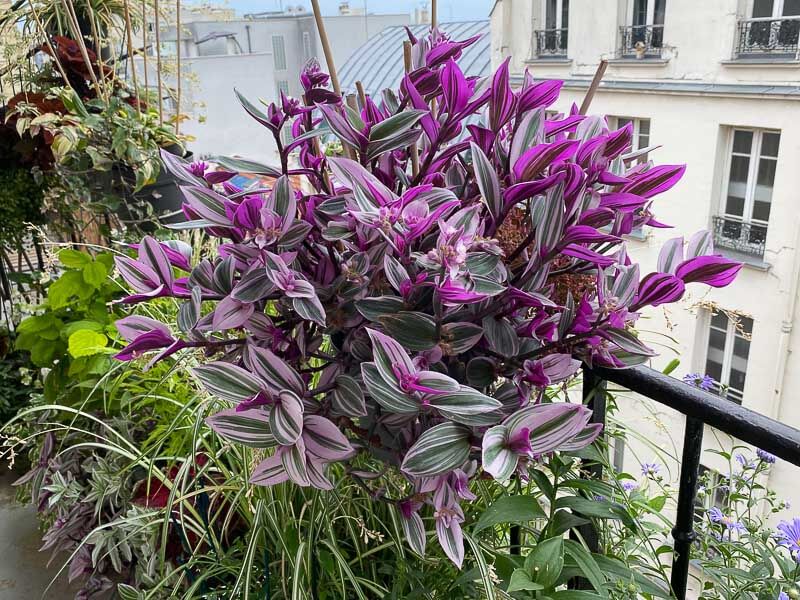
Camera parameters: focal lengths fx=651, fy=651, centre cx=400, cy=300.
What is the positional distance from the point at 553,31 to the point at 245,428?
4.66m

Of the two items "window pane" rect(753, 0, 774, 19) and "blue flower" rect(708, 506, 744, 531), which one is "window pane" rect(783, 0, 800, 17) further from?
"blue flower" rect(708, 506, 744, 531)

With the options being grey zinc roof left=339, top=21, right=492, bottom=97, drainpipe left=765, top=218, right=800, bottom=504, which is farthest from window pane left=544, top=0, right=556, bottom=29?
drainpipe left=765, top=218, right=800, bottom=504

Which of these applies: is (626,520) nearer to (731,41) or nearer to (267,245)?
(267,245)

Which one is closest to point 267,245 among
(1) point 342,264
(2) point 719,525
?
(1) point 342,264

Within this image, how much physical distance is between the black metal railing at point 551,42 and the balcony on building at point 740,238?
62.6 inches

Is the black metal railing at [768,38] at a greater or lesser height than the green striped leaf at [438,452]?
greater

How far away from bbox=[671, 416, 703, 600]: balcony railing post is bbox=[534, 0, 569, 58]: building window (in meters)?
4.34

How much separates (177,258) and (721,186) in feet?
14.3

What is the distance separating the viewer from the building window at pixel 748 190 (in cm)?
416

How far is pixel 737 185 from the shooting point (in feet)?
14.1

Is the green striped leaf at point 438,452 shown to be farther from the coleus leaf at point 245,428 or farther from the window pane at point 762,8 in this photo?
the window pane at point 762,8

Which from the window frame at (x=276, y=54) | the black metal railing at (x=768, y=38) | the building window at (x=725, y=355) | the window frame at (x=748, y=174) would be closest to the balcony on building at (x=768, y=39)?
the black metal railing at (x=768, y=38)

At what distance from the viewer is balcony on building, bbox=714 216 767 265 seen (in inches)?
167

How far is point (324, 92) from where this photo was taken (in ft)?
2.08
